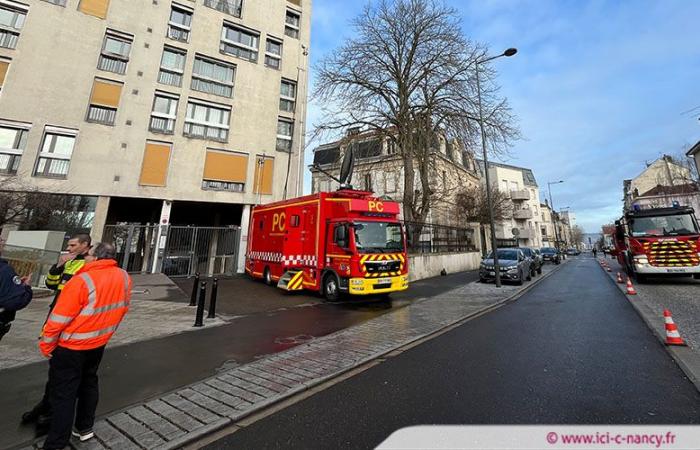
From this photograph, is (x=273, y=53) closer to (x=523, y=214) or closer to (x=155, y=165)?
(x=155, y=165)

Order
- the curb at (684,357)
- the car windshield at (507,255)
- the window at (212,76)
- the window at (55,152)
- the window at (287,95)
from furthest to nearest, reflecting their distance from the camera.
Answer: the window at (287,95), the window at (212,76), the car windshield at (507,255), the window at (55,152), the curb at (684,357)

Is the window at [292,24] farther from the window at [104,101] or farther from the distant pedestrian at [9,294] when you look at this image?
the distant pedestrian at [9,294]

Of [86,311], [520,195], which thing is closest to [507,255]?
[86,311]

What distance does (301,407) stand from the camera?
3.21 meters

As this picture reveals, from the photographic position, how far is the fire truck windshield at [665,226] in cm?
1141

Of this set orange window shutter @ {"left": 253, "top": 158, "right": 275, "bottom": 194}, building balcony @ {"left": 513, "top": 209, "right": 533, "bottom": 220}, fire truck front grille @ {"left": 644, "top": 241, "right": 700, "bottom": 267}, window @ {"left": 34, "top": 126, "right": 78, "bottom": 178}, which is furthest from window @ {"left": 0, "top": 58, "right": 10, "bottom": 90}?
building balcony @ {"left": 513, "top": 209, "right": 533, "bottom": 220}

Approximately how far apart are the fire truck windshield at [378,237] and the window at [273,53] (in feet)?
58.2

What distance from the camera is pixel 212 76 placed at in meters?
19.5

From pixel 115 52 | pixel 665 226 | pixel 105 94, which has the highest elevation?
pixel 115 52

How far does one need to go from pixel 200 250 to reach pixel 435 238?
1441 cm

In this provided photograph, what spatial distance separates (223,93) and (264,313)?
17.1 m

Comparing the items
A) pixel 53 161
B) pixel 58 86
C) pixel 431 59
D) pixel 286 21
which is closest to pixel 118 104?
pixel 58 86

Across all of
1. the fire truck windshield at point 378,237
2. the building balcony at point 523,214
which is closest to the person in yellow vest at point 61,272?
the fire truck windshield at point 378,237

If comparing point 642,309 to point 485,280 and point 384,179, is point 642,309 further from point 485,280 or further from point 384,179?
point 384,179
